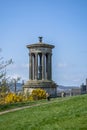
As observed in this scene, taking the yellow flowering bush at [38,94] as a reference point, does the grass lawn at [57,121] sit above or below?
below

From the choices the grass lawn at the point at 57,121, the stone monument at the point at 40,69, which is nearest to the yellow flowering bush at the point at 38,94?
the stone monument at the point at 40,69

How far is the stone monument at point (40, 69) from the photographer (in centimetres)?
6638

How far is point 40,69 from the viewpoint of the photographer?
68.1 m

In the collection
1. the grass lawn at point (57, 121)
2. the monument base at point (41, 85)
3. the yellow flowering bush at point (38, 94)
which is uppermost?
the monument base at point (41, 85)

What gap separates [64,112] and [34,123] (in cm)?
211

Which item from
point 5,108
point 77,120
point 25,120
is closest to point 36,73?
point 5,108

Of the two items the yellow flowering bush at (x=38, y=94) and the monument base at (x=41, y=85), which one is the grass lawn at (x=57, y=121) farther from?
the monument base at (x=41, y=85)

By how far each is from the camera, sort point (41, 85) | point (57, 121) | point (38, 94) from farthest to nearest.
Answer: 1. point (41, 85)
2. point (38, 94)
3. point (57, 121)

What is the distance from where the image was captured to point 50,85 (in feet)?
217

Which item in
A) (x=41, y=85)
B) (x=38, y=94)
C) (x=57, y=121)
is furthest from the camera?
(x=41, y=85)

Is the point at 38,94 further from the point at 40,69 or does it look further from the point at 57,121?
the point at 57,121

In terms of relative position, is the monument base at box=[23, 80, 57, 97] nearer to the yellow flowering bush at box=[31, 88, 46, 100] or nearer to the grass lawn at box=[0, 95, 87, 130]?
the yellow flowering bush at box=[31, 88, 46, 100]

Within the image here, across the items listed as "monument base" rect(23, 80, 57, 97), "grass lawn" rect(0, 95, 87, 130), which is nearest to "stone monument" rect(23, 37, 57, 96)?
"monument base" rect(23, 80, 57, 97)

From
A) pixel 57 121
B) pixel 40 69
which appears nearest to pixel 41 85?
pixel 40 69
